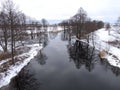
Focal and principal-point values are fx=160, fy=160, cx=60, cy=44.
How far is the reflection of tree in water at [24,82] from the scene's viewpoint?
20.1m

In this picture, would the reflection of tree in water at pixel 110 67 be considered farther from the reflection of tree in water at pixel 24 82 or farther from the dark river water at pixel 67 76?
the reflection of tree in water at pixel 24 82

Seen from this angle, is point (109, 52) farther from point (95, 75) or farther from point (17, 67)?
point (17, 67)

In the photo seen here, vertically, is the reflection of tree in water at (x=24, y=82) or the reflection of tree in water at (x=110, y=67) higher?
the reflection of tree in water at (x=110, y=67)

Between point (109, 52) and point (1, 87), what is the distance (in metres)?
25.5

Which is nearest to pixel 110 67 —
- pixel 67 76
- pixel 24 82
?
pixel 67 76

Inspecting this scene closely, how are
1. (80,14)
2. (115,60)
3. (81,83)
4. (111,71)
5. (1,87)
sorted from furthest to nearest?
1. (80,14)
2. (115,60)
3. (111,71)
4. (81,83)
5. (1,87)

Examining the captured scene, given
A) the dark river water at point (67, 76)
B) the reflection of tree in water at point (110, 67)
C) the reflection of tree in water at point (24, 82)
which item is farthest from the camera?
the reflection of tree in water at point (110, 67)

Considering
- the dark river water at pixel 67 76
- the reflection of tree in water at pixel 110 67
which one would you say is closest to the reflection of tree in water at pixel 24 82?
the dark river water at pixel 67 76

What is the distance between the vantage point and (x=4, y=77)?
22.0 meters

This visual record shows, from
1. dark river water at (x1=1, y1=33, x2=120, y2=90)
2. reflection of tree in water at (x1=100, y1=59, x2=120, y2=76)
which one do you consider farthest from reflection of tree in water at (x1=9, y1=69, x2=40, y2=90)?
reflection of tree in water at (x1=100, y1=59, x2=120, y2=76)

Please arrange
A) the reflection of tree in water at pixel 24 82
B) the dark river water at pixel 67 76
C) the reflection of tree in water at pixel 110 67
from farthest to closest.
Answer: the reflection of tree in water at pixel 110 67 → the dark river water at pixel 67 76 → the reflection of tree in water at pixel 24 82

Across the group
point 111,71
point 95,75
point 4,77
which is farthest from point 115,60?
point 4,77

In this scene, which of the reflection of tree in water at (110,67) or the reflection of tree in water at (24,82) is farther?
the reflection of tree in water at (110,67)

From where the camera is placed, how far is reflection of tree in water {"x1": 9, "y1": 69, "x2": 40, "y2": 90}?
20.1 meters
